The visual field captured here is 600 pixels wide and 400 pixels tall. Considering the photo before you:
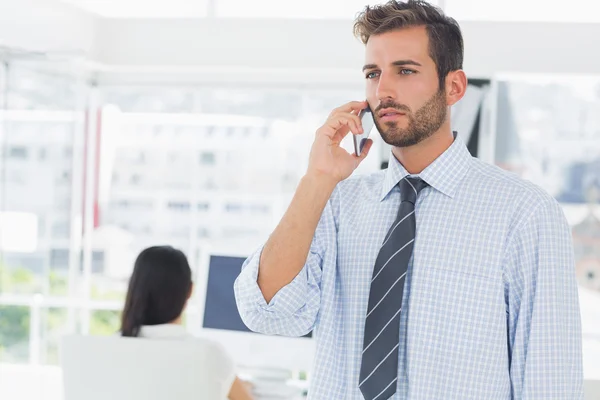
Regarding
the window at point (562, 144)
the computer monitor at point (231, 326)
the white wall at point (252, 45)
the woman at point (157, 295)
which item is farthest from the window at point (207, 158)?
the woman at point (157, 295)

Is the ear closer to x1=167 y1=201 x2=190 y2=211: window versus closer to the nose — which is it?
the nose

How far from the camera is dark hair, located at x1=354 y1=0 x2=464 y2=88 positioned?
4.58 feet

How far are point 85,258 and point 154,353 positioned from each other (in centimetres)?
437

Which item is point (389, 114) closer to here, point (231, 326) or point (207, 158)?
point (231, 326)

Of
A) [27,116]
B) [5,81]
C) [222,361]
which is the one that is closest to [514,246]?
[222,361]

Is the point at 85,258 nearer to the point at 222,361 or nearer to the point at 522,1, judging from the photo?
the point at 522,1

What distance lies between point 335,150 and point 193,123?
570 centimetres

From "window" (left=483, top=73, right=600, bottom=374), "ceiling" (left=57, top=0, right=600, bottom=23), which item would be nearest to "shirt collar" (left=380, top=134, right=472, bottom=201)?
"ceiling" (left=57, top=0, right=600, bottom=23)

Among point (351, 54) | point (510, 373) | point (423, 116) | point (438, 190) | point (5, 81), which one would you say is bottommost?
point (510, 373)

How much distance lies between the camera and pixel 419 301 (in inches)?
52.1

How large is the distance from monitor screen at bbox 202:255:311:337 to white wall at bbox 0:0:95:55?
103 inches

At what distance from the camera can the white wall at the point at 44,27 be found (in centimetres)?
530

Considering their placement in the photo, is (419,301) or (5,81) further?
(5,81)

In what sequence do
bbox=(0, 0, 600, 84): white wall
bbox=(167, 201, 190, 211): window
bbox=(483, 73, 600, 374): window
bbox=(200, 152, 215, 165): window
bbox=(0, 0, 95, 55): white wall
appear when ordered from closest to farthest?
bbox=(0, 0, 95, 55): white wall < bbox=(0, 0, 600, 84): white wall < bbox=(483, 73, 600, 374): window < bbox=(200, 152, 215, 165): window < bbox=(167, 201, 190, 211): window
